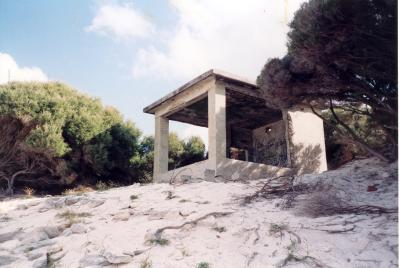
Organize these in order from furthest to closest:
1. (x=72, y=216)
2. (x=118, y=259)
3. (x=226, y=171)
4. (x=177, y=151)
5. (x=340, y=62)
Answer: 1. (x=177, y=151)
2. (x=226, y=171)
3. (x=72, y=216)
4. (x=340, y=62)
5. (x=118, y=259)

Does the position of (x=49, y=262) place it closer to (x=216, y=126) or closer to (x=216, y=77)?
(x=216, y=126)

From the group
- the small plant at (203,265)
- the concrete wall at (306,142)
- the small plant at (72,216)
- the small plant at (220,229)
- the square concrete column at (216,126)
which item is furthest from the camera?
the concrete wall at (306,142)

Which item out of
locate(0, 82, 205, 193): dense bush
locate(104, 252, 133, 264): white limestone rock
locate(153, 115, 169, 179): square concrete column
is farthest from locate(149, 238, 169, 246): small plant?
locate(0, 82, 205, 193): dense bush

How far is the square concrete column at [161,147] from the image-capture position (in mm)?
14562

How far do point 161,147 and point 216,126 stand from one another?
118 inches

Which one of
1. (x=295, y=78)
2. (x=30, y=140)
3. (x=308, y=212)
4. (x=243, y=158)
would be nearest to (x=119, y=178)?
(x=30, y=140)

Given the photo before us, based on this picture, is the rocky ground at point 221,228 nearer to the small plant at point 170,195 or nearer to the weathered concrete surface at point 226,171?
the small plant at point 170,195

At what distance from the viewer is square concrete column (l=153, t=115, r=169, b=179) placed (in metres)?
14.6

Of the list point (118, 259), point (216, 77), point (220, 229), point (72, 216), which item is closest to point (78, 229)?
point (72, 216)

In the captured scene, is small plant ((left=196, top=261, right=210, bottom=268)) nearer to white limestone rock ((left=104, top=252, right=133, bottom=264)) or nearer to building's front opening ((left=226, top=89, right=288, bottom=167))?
white limestone rock ((left=104, top=252, right=133, bottom=264))

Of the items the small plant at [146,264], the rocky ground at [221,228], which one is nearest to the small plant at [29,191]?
the rocky ground at [221,228]

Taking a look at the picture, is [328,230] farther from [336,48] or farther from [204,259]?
[336,48]

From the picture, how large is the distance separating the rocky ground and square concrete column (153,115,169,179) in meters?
4.74

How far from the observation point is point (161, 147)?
48.2ft
